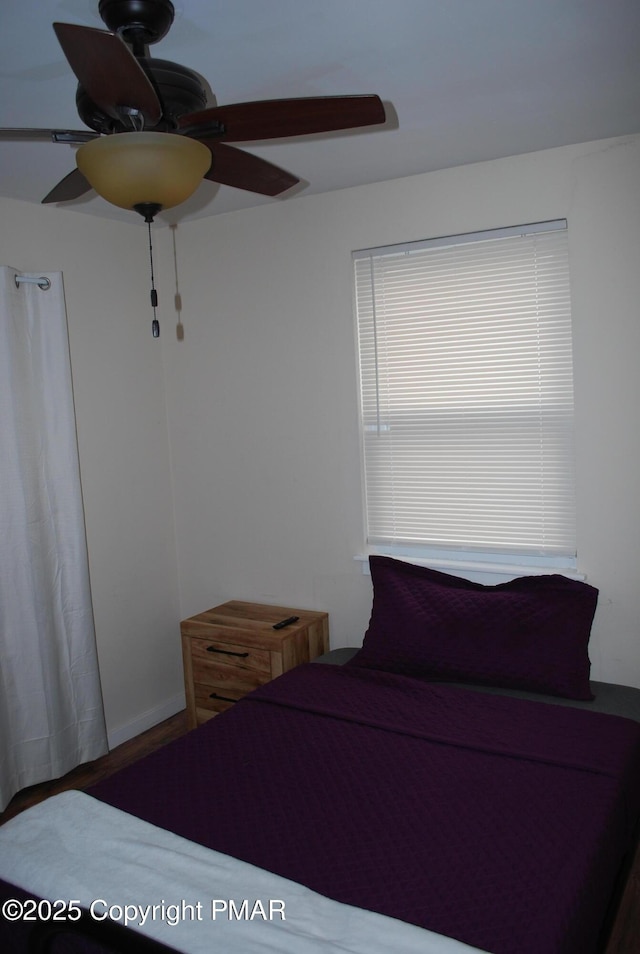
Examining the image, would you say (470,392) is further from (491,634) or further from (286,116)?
(286,116)

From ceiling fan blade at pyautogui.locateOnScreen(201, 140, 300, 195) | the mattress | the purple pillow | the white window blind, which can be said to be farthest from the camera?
the white window blind

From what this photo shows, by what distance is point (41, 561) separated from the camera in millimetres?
2932

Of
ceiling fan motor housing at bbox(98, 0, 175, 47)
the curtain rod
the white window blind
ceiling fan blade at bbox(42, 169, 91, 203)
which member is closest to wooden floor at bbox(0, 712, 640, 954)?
the white window blind

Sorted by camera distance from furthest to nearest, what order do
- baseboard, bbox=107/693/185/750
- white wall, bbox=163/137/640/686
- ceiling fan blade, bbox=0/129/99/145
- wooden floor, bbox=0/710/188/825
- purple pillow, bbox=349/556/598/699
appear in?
baseboard, bbox=107/693/185/750 → wooden floor, bbox=0/710/188/825 → white wall, bbox=163/137/640/686 → purple pillow, bbox=349/556/598/699 → ceiling fan blade, bbox=0/129/99/145

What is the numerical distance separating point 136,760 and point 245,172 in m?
2.38

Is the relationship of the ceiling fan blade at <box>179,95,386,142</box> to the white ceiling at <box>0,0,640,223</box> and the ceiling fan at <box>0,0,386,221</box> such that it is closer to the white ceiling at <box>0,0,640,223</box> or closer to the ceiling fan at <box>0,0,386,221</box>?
the ceiling fan at <box>0,0,386,221</box>

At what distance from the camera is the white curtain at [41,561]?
281 cm

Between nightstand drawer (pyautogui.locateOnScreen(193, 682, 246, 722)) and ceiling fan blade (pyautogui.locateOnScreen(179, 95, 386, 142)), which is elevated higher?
ceiling fan blade (pyautogui.locateOnScreen(179, 95, 386, 142))

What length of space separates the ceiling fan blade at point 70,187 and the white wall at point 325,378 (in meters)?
1.47

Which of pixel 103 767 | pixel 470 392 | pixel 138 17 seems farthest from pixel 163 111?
pixel 103 767

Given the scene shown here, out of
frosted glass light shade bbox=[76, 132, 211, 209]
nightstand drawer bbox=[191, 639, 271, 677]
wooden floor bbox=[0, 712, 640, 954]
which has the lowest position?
wooden floor bbox=[0, 712, 640, 954]

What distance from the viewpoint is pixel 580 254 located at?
2633 mm

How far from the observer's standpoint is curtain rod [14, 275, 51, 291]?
2799 mm

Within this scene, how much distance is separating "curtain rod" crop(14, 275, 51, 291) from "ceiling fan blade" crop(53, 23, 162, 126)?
1624 mm
